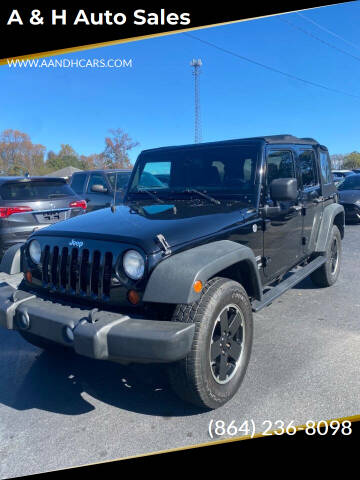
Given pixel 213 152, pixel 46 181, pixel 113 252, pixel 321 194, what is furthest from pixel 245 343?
pixel 46 181

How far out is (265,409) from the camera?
2715mm

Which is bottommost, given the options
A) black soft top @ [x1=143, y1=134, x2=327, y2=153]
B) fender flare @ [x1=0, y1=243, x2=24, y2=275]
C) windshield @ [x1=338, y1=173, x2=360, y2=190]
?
fender flare @ [x1=0, y1=243, x2=24, y2=275]

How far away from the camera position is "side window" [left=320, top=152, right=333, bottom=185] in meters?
5.33

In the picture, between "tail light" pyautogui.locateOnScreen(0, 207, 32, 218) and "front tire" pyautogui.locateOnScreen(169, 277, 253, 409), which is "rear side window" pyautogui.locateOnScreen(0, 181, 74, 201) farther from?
"front tire" pyautogui.locateOnScreen(169, 277, 253, 409)

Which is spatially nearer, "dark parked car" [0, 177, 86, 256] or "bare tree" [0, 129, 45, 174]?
"dark parked car" [0, 177, 86, 256]

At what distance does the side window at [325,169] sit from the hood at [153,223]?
2468mm

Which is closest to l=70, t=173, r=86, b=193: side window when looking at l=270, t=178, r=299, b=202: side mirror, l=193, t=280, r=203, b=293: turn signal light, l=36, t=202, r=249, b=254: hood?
l=36, t=202, r=249, b=254: hood

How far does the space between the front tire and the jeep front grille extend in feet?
1.86

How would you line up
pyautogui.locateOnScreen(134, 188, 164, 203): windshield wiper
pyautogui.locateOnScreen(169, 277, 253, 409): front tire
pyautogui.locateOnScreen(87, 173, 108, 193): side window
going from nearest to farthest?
pyautogui.locateOnScreen(169, 277, 253, 409): front tire < pyautogui.locateOnScreen(134, 188, 164, 203): windshield wiper < pyautogui.locateOnScreen(87, 173, 108, 193): side window

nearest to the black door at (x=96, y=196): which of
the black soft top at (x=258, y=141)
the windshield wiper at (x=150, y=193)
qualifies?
the black soft top at (x=258, y=141)

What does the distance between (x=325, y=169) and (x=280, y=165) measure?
1.87 m

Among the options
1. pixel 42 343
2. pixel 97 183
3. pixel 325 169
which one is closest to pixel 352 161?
pixel 97 183

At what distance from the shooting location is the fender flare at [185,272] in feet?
7.68

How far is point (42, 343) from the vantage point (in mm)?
3551
